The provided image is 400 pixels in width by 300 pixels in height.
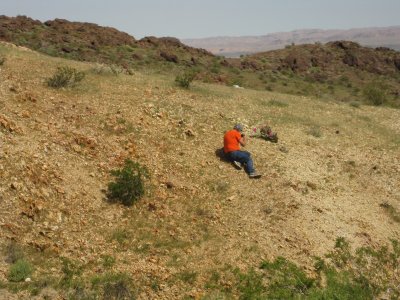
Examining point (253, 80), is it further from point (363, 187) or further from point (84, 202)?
point (84, 202)

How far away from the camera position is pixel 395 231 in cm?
1338

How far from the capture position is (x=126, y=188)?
11.9 metres

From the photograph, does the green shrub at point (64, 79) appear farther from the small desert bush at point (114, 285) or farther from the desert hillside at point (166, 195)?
the small desert bush at point (114, 285)

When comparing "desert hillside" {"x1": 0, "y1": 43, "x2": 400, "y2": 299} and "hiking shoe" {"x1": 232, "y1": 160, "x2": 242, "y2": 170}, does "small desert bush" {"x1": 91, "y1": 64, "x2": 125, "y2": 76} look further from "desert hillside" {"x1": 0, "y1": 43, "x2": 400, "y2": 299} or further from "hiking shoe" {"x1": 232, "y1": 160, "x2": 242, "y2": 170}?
"hiking shoe" {"x1": 232, "y1": 160, "x2": 242, "y2": 170}

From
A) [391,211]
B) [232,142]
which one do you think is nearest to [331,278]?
[391,211]

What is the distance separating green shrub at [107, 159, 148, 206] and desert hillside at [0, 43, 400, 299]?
0.73 ft

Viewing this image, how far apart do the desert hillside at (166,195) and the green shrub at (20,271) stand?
77 mm

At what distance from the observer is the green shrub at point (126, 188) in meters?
12.0

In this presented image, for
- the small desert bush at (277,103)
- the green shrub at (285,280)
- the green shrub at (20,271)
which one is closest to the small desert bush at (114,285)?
the green shrub at (20,271)

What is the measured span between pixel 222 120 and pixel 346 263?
8040mm

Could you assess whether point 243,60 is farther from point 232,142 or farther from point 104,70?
point 232,142

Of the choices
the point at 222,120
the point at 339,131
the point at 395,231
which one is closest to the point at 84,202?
the point at 222,120

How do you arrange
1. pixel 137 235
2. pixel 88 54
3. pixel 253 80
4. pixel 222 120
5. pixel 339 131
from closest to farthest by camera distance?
pixel 137 235, pixel 222 120, pixel 339 131, pixel 88 54, pixel 253 80

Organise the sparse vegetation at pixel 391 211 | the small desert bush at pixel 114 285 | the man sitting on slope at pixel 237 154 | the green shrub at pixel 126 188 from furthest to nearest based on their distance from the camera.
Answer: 1. the man sitting on slope at pixel 237 154
2. the sparse vegetation at pixel 391 211
3. the green shrub at pixel 126 188
4. the small desert bush at pixel 114 285
